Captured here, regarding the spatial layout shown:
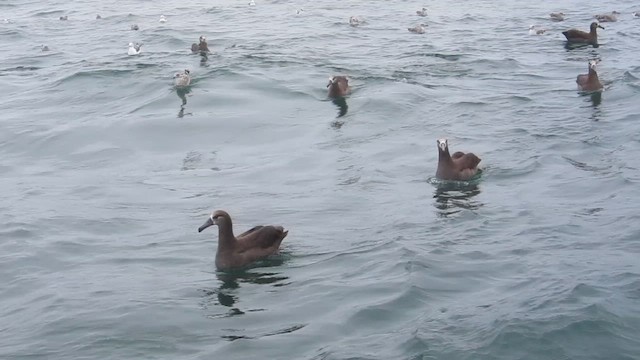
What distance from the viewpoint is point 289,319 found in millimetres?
14695

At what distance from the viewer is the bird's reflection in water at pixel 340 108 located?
26328mm

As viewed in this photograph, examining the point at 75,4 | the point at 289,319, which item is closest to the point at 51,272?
the point at 289,319

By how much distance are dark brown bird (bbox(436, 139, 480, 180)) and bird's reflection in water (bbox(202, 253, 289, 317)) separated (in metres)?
4.46

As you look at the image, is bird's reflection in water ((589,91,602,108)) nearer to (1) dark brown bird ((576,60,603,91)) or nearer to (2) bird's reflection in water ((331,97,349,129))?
(1) dark brown bird ((576,60,603,91))

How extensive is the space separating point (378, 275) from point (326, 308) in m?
1.37

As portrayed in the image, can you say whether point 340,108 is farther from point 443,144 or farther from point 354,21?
point 354,21

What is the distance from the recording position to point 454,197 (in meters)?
19.8

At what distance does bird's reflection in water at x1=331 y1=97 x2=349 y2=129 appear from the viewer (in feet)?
86.4

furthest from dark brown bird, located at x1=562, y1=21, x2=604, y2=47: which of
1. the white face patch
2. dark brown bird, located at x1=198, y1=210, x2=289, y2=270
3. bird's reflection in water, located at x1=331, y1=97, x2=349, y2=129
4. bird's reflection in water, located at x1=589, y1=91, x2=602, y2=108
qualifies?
dark brown bird, located at x1=198, y1=210, x2=289, y2=270

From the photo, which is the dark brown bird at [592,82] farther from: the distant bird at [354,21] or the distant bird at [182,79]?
the distant bird at [354,21]

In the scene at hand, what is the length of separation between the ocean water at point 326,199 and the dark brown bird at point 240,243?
301mm

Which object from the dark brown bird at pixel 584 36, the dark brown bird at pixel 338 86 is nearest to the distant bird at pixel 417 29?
the dark brown bird at pixel 584 36

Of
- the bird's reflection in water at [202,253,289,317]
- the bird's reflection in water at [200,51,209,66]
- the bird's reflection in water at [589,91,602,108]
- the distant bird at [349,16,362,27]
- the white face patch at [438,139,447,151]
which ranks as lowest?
the bird's reflection in water at [202,253,289,317]

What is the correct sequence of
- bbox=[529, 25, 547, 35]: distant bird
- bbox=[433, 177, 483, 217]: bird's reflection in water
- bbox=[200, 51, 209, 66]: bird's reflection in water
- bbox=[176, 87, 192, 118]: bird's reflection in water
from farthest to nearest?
1. bbox=[529, 25, 547, 35]: distant bird
2. bbox=[200, 51, 209, 66]: bird's reflection in water
3. bbox=[176, 87, 192, 118]: bird's reflection in water
4. bbox=[433, 177, 483, 217]: bird's reflection in water
